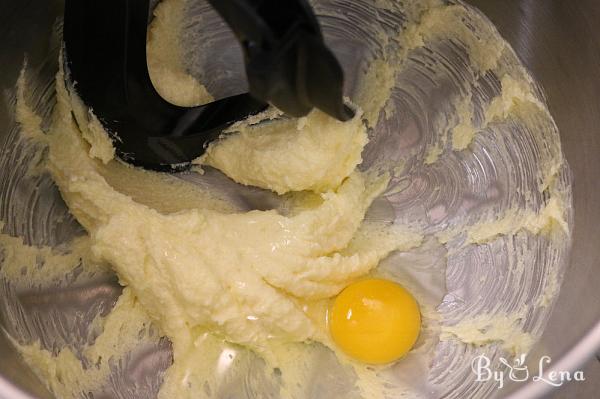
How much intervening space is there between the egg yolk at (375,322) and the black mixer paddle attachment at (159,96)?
16.8 inches

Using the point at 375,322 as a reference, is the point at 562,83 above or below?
above

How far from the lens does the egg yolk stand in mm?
1478

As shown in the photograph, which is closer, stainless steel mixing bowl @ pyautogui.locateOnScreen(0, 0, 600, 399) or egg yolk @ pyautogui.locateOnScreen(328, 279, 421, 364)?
stainless steel mixing bowl @ pyautogui.locateOnScreen(0, 0, 600, 399)

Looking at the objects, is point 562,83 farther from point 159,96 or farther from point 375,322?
point 159,96

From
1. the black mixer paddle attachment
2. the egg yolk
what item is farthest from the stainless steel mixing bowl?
the egg yolk

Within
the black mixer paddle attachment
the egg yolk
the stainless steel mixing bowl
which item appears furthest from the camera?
the egg yolk

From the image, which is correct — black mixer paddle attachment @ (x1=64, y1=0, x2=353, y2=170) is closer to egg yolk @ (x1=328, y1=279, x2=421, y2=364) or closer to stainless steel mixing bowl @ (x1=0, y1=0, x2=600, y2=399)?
stainless steel mixing bowl @ (x1=0, y1=0, x2=600, y2=399)

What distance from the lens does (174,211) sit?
63.1 inches

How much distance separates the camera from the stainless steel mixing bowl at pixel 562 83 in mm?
1273

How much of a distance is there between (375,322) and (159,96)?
73 centimetres

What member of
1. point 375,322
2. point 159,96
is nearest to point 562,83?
point 375,322

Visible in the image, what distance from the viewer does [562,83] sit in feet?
4.62

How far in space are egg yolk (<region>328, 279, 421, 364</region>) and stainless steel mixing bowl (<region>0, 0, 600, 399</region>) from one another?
0.30 meters

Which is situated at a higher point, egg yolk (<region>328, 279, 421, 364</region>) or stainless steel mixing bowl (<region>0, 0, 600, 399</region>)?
stainless steel mixing bowl (<region>0, 0, 600, 399</region>)
